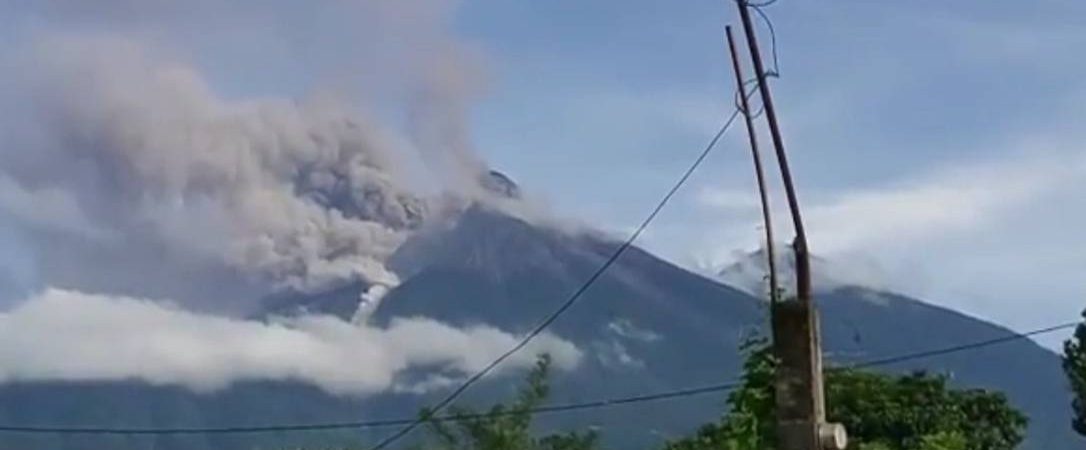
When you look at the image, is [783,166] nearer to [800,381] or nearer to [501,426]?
[800,381]

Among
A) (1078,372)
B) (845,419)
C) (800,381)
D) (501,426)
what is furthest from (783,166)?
(1078,372)

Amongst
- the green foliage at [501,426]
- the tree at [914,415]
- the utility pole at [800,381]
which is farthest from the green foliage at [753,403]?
the green foliage at [501,426]

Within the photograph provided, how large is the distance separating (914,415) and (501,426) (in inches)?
485

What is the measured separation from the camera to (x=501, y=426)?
3061 centimetres

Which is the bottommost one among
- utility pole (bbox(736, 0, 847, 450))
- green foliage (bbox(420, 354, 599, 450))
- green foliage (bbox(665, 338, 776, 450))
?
utility pole (bbox(736, 0, 847, 450))

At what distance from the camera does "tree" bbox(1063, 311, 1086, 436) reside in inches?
1788

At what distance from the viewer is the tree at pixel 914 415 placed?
33656 millimetres

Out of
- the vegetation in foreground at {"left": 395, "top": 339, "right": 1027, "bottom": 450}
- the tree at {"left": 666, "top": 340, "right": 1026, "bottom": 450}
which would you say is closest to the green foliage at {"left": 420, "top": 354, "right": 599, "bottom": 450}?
the vegetation in foreground at {"left": 395, "top": 339, "right": 1027, "bottom": 450}

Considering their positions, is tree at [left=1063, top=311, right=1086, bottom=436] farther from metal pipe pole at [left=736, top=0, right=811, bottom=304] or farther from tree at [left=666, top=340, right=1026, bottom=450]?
metal pipe pole at [left=736, top=0, right=811, bottom=304]

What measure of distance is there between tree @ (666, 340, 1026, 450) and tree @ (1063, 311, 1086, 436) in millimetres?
1239

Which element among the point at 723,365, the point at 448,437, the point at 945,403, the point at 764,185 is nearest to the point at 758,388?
the point at 764,185

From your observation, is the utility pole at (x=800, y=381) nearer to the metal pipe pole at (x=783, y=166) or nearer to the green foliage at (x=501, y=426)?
the metal pipe pole at (x=783, y=166)

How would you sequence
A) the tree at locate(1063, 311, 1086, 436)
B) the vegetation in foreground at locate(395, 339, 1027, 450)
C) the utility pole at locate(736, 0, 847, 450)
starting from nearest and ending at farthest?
the utility pole at locate(736, 0, 847, 450), the vegetation in foreground at locate(395, 339, 1027, 450), the tree at locate(1063, 311, 1086, 436)

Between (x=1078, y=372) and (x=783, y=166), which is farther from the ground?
(x=1078, y=372)
